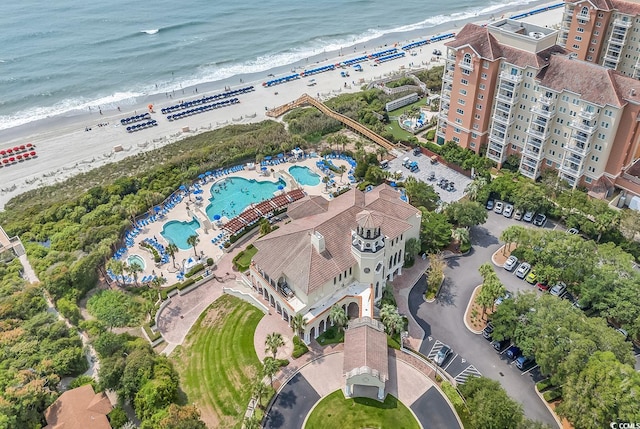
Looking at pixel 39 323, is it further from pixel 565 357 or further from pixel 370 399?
pixel 565 357

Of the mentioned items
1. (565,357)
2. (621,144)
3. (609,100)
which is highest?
(609,100)

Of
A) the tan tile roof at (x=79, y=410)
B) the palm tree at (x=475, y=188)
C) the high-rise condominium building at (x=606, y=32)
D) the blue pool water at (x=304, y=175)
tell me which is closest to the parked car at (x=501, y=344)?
the palm tree at (x=475, y=188)

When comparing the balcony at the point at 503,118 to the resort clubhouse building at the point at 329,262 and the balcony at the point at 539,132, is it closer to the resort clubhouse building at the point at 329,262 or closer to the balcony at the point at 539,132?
the balcony at the point at 539,132

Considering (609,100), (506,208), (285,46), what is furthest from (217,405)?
(285,46)

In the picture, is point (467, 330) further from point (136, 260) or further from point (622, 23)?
point (622, 23)

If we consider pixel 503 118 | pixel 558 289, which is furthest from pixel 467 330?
pixel 503 118

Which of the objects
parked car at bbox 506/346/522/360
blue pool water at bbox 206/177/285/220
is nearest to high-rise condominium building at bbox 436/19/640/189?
parked car at bbox 506/346/522/360

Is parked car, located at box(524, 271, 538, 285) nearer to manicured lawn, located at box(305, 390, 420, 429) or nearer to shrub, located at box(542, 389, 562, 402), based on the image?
shrub, located at box(542, 389, 562, 402)
